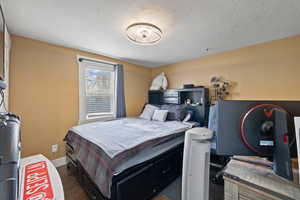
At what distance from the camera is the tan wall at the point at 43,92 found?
1.94 meters

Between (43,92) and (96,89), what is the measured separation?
0.98m

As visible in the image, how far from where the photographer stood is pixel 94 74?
2.87m

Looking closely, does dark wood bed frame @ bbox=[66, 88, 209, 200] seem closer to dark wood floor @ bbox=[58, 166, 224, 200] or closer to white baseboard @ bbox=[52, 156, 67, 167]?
dark wood floor @ bbox=[58, 166, 224, 200]

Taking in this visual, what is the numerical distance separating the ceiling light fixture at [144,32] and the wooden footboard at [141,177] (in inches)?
65.6

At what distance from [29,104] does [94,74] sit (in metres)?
1.29

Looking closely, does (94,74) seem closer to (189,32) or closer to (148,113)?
(148,113)

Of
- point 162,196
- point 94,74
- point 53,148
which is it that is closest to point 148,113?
point 94,74

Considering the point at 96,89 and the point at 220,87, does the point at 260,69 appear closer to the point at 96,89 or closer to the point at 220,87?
the point at 220,87

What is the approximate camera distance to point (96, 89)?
2.90 meters

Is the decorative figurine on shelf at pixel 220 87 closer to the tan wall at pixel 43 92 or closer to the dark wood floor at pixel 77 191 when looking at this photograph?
the dark wood floor at pixel 77 191

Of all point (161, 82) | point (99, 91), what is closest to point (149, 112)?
point (161, 82)

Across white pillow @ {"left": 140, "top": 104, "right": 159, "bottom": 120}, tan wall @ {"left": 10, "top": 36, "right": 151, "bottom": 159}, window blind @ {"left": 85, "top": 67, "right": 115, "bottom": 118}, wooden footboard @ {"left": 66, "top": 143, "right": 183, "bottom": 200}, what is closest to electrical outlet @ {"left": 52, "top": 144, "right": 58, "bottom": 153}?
tan wall @ {"left": 10, "top": 36, "right": 151, "bottom": 159}

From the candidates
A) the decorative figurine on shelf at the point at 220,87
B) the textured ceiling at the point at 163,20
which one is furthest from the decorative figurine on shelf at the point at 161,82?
the textured ceiling at the point at 163,20

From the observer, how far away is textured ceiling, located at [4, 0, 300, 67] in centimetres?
131
